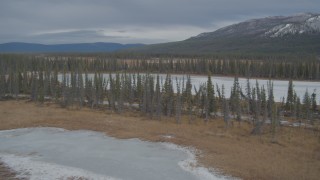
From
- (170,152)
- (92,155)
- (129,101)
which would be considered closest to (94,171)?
(92,155)

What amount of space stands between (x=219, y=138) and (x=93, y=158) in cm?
2104

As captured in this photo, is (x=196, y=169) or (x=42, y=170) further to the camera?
(x=196, y=169)

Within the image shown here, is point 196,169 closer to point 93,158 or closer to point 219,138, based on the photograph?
point 93,158

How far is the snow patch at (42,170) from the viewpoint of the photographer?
113 ft

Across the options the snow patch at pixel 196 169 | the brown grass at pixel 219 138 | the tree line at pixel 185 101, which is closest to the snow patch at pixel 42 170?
the snow patch at pixel 196 169

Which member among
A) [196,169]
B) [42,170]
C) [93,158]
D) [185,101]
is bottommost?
[185,101]

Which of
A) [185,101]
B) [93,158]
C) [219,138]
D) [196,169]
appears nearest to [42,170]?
[93,158]

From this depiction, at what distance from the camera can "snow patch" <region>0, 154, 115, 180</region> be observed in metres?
34.5

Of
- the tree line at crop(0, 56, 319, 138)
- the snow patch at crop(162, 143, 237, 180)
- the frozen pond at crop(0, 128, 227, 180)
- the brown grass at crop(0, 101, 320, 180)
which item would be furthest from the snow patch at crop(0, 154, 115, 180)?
the tree line at crop(0, 56, 319, 138)

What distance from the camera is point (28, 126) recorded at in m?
64.1

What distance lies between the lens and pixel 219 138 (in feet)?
185

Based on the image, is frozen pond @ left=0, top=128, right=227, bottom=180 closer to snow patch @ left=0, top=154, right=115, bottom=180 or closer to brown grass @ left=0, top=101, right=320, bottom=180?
snow patch @ left=0, top=154, right=115, bottom=180

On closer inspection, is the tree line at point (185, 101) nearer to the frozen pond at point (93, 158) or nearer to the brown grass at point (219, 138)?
the brown grass at point (219, 138)

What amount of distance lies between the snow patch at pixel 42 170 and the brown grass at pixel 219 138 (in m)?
11.9
